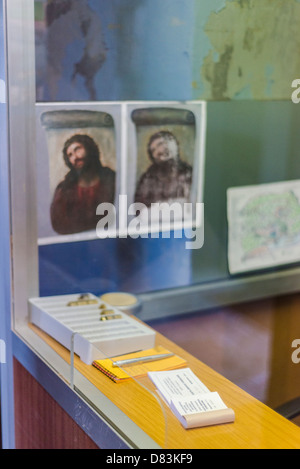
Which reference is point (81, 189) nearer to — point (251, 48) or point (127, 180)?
point (127, 180)

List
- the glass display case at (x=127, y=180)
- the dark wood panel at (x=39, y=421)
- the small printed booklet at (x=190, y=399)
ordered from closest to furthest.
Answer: the small printed booklet at (x=190, y=399), the dark wood panel at (x=39, y=421), the glass display case at (x=127, y=180)

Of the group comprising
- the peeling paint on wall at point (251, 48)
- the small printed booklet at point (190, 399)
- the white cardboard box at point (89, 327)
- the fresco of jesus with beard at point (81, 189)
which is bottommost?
the small printed booklet at point (190, 399)

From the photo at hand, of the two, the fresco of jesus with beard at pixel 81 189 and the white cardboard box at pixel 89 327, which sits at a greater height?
the fresco of jesus with beard at pixel 81 189

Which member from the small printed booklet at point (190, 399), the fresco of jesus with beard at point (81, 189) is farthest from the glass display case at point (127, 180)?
the small printed booklet at point (190, 399)

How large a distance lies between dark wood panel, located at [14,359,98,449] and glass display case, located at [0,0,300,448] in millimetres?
74

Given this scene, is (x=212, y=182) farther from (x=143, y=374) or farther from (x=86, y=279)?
(x=143, y=374)

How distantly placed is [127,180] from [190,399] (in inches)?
29.4

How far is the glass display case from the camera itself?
1.58 m

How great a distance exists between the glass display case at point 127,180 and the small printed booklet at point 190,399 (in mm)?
166

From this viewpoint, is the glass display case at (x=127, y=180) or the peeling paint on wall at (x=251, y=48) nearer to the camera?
the peeling paint on wall at (x=251, y=48)

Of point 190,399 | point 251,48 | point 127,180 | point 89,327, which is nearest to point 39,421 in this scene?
point 89,327

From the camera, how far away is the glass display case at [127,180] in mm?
1576

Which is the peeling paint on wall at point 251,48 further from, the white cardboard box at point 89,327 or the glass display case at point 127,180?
the white cardboard box at point 89,327

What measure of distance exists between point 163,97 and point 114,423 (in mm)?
932
